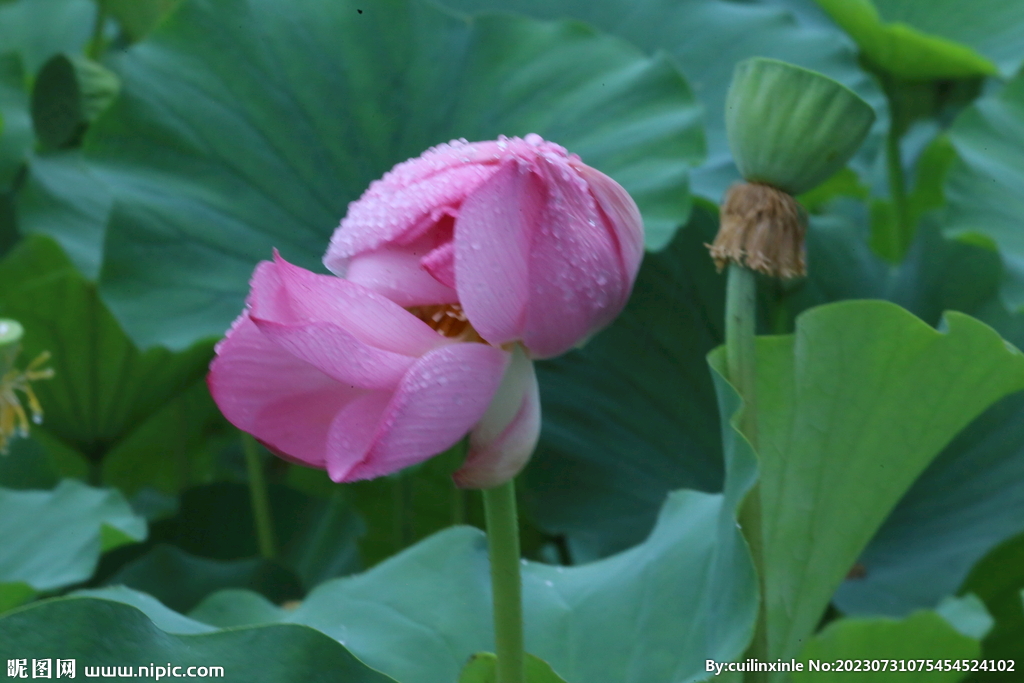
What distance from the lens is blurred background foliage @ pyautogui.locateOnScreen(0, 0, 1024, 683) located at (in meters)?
0.58

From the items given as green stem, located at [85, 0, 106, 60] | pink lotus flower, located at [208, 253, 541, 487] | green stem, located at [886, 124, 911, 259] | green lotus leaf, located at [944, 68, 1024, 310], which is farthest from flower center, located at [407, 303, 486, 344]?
green stem, located at [85, 0, 106, 60]

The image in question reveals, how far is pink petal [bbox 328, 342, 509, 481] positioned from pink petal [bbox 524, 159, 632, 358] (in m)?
0.02

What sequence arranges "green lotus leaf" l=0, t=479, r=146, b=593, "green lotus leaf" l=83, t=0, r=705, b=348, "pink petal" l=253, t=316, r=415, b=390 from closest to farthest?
1. "pink petal" l=253, t=316, r=415, b=390
2. "green lotus leaf" l=0, t=479, r=146, b=593
3. "green lotus leaf" l=83, t=0, r=705, b=348

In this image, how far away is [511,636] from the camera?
35 cm

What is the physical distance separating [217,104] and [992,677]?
0.80 metres

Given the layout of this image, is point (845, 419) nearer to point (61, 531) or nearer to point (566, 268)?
point (566, 268)

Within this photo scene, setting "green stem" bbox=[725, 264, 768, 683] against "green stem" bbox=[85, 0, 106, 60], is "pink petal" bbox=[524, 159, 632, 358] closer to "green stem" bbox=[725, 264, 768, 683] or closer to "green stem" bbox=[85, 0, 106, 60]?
"green stem" bbox=[725, 264, 768, 683]

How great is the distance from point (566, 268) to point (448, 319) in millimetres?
47

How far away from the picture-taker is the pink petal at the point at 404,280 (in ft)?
1.04

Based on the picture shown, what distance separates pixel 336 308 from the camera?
0.30 m

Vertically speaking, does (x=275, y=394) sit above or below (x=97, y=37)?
above

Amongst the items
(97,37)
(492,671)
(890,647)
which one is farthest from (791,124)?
(97,37)

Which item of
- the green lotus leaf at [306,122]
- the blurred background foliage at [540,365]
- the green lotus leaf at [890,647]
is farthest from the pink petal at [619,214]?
the green lotus leaf at [306,122]

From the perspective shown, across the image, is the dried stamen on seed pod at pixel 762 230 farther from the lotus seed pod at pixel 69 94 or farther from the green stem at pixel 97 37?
the green stem at pixel 97 37
